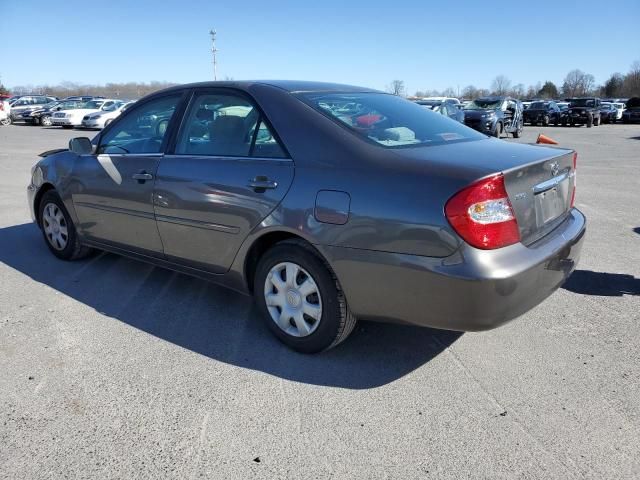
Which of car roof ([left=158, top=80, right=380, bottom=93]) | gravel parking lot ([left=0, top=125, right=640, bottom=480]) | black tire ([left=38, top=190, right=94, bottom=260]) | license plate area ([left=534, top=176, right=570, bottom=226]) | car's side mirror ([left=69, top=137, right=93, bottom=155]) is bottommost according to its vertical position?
gravel parking lot ([left=0, top=125, right=640, bottom=480])

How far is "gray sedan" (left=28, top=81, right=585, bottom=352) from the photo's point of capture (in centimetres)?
253

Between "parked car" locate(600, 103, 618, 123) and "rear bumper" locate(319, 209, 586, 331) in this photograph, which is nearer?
"rear bumper" locate(319, 209, 586, 331)

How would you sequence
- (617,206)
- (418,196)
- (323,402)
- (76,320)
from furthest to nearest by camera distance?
(617,206)
(76,320)
(323,402)
(418,196)

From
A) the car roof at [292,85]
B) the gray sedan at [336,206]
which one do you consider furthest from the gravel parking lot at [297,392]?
the car roof at [292,85]

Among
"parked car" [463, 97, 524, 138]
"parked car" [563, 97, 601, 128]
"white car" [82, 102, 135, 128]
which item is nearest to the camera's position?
"parked car" [463, 97, 524, 138]

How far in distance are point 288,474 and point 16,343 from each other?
2.25 meters

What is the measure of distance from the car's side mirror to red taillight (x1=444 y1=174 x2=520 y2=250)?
131 inches

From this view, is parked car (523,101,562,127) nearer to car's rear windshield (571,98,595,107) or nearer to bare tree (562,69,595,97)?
car's rear windshield (571,98,595,107)

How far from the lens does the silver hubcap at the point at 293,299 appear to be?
3.07 meters

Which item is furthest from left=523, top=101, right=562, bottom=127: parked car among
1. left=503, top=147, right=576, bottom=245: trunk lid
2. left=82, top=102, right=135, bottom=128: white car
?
left=503, top=147, right=576, bottom=245: trunk lid

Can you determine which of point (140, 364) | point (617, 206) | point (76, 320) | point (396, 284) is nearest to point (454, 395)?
point (396, 284)

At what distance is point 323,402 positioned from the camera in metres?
2.72

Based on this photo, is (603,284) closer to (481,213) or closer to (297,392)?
(481,213)

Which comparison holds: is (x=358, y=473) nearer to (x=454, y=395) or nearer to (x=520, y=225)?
(x=454, y=395)
